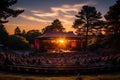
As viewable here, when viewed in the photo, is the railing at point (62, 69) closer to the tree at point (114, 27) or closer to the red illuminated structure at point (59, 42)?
the tree at point (114, 27)

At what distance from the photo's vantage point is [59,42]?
4984 cm

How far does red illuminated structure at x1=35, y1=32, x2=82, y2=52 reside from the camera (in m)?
49.2

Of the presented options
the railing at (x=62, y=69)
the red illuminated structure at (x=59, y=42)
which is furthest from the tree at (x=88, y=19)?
the railing at (x=62, y=69)

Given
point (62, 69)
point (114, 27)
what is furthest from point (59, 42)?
point (62, 69)

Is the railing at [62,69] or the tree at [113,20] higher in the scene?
the tree at [113,20]

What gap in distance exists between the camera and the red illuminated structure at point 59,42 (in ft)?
161

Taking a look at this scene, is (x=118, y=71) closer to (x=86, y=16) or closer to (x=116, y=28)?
(x=116, y=28)

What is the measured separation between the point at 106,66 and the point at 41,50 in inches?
1008

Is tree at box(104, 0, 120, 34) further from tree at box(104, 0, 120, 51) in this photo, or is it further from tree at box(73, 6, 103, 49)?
tree at box(73, 6, 103, 49)

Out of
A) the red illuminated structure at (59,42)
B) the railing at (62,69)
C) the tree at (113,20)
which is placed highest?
the tree at (113,20)

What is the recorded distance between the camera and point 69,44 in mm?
50188

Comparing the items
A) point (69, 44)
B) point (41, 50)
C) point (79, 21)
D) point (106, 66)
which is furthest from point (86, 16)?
point (106, 66)

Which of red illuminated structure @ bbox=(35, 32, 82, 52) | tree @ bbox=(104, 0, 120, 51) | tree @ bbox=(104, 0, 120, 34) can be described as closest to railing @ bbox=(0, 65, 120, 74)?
tree @ bbox=(104, 0, 120, 51)

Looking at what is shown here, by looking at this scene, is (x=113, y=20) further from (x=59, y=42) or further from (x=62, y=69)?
(x=59, y=42)
